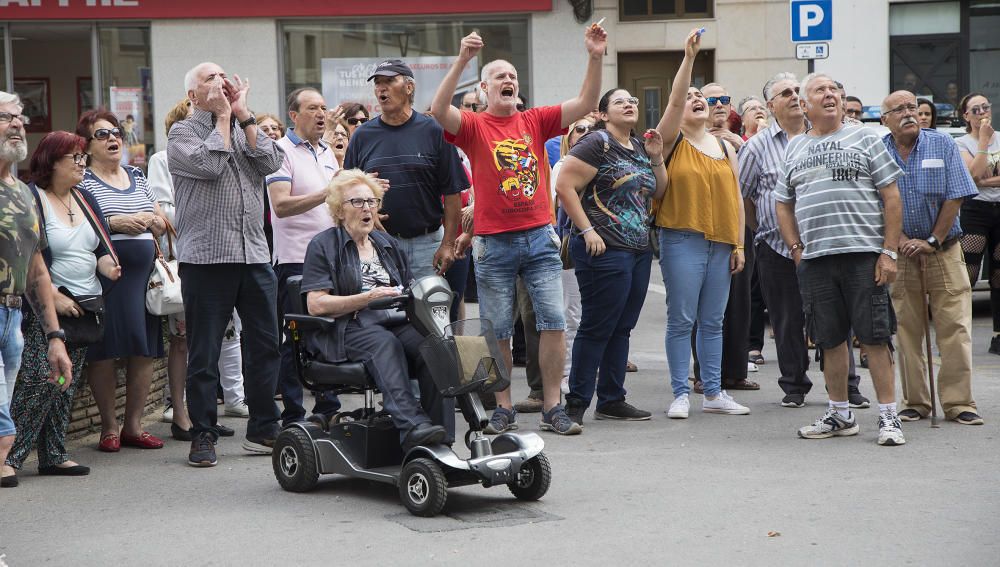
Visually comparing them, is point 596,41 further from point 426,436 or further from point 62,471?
point 62,471

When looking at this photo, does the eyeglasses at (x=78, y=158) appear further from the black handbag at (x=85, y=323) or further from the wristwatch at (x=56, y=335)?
the wristwatch at (x=56, y=335)

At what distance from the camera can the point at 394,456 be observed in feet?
21.0

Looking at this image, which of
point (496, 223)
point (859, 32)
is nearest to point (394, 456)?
point (496, 223)

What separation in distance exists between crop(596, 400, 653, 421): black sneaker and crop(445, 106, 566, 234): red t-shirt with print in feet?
4.44

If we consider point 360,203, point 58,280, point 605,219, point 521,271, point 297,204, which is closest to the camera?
point 360,203

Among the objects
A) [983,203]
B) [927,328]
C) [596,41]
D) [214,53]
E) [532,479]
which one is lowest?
[532,479]

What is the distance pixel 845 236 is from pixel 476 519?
293cm

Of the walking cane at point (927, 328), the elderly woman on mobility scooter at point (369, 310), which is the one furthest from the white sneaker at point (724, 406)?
the elderly woman on mobility scooter at point (369, 310)

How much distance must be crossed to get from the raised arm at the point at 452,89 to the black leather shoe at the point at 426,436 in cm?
221

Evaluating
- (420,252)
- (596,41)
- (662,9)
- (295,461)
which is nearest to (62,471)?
(295,461)

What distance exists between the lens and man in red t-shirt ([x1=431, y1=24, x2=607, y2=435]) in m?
7.86

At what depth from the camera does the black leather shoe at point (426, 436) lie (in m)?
6.01

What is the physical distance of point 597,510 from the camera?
5.91 meters

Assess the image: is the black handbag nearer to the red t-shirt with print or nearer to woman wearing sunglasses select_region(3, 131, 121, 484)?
woman wearing sunglasses select_region(3, 131, 121, 484)
